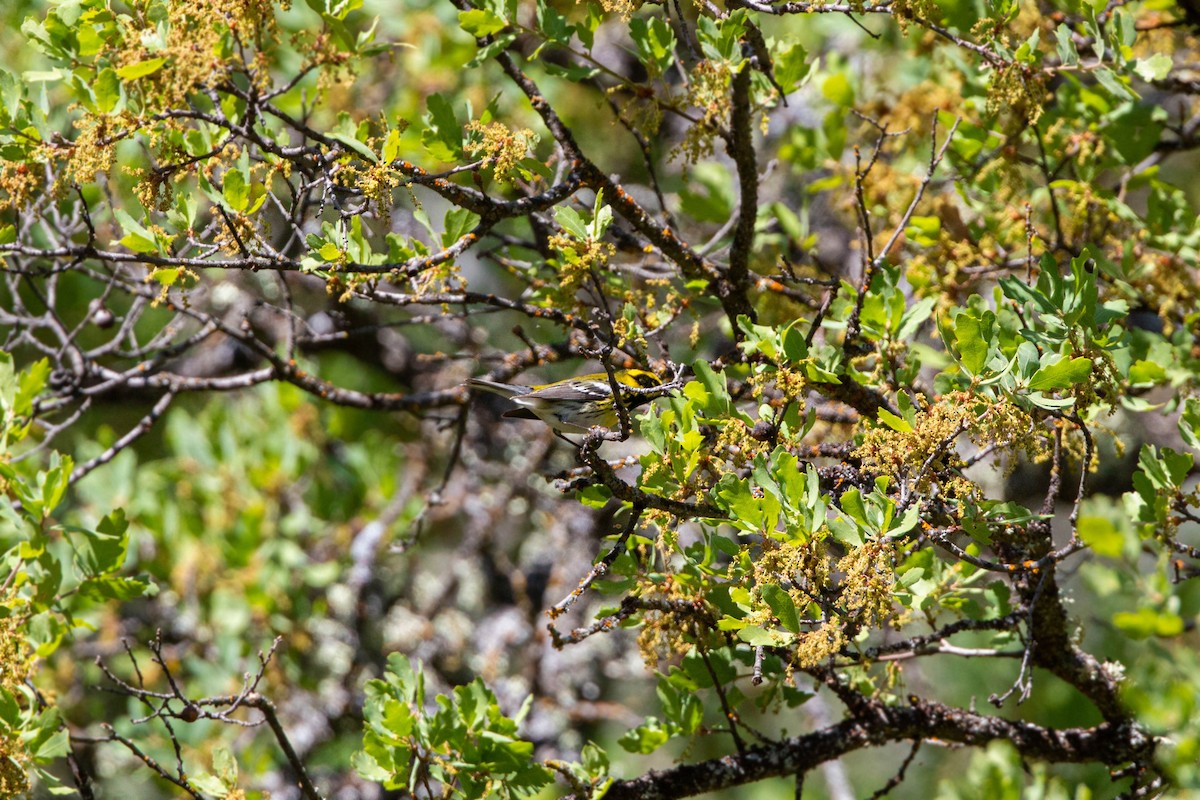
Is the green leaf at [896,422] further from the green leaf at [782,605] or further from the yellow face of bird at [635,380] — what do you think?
the yellow face of bird at [635,380]

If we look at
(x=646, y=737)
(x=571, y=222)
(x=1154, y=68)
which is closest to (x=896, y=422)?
(x=571, y=222)

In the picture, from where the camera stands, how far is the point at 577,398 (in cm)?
295

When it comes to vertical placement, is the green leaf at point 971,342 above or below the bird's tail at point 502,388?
below

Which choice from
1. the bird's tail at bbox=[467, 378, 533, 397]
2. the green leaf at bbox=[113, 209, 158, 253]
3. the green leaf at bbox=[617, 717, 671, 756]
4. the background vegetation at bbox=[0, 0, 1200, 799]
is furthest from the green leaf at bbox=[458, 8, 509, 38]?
the green leaf at bbox=[617, 717, 671, 756]

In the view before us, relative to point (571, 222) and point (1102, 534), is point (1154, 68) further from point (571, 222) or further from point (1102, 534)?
point (1102, 534)

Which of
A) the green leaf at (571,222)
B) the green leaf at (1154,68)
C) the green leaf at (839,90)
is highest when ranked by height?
the green leaf at (839,90)

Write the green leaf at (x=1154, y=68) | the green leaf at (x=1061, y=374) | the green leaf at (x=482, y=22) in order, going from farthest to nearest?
the green leaf at (x=1154, y=68) < the green leaf at (x=482, y=22) < the green leaf at (x=1061, y=374)

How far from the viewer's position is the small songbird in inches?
109

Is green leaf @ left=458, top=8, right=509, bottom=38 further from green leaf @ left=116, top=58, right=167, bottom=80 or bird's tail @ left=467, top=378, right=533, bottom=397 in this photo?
bird's tail @ left=467, top=378, right=533, bottom=397

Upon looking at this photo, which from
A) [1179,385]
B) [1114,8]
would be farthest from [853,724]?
[1114,8]

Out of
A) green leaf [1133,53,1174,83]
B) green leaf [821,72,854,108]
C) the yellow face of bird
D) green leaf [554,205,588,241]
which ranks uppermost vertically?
green leaf [821,72,854,108]

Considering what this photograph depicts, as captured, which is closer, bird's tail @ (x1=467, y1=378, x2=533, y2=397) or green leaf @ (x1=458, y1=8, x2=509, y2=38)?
green leaf @ (x1=458, y1=8, x2=509, y2=38)

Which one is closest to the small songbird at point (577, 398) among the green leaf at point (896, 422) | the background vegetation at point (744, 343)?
the background vegetation at point (744, 343)

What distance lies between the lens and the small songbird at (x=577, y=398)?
109 inches
